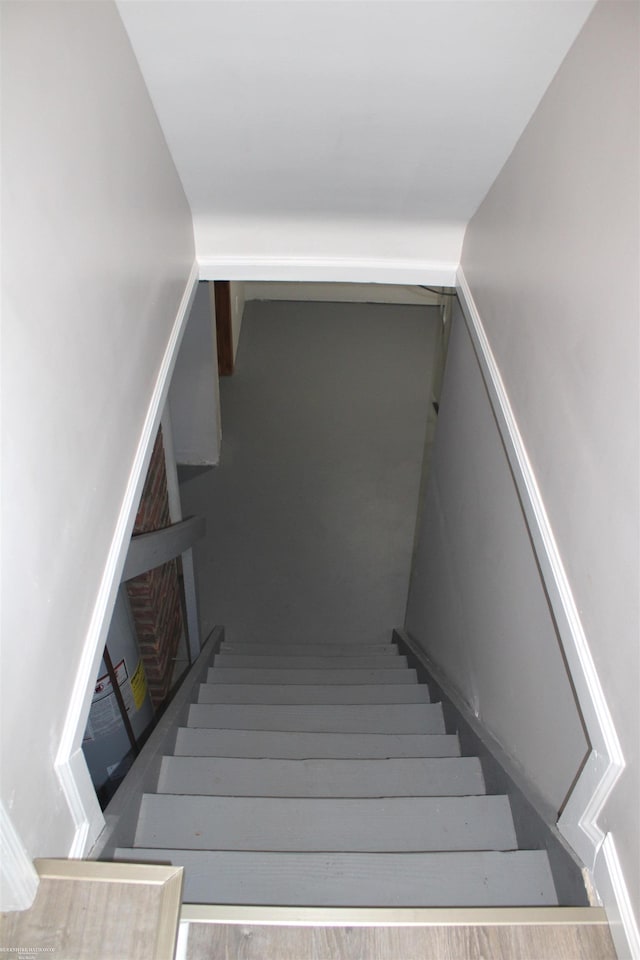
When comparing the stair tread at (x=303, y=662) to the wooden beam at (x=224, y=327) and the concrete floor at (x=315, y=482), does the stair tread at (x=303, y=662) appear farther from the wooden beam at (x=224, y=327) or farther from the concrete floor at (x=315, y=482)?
the wooden beam at (x=224, y=327)

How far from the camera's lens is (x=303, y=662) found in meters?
3.67

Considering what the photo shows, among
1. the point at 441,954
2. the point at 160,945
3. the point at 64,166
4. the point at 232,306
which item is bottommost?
the point at 441,954

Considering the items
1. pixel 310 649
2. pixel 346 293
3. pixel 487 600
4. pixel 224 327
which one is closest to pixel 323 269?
pixel 487 600

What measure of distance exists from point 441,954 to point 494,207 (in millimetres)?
2293

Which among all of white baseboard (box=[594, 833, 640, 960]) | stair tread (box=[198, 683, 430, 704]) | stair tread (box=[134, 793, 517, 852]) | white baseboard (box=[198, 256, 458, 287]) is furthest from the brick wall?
white baseboard (box=[594, 833, 640, 960])

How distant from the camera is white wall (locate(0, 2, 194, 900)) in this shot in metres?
1.10

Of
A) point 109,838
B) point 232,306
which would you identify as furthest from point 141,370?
point 232,306

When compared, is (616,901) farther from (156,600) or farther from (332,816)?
(156,600)

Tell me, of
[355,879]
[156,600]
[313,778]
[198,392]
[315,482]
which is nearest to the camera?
[355,879]

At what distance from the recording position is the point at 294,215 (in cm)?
275

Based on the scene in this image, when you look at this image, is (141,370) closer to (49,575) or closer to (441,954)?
(49,575)

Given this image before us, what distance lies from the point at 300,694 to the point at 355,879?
4.72 ft

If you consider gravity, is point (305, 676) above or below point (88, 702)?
below

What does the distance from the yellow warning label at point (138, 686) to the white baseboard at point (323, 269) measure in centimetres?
180
